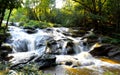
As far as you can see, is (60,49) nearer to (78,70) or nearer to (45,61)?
(45,61)

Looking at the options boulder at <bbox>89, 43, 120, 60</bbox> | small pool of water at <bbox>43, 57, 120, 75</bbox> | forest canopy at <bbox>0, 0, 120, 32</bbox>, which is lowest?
boulder at <bbox>89, 43, 120, 60</bbox>

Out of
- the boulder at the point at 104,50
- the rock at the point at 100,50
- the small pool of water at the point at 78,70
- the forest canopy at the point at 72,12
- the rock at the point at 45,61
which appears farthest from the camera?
the forest canopy at the point at 72,12

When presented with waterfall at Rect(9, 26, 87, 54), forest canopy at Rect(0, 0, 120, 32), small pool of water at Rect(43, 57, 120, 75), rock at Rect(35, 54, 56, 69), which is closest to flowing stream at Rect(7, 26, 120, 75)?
waterfall at Rect(9, 26, 87, 54)

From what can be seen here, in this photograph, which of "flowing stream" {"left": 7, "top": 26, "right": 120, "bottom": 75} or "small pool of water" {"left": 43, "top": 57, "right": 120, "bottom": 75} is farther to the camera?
"flowing stream" {"left": 7, "top": 26, "right": 120, "bottom": 75}

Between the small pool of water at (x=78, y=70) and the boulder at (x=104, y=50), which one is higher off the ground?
the small pool of water at (x=78, y=70)

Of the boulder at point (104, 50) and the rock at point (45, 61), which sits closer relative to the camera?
the rock at point (45, 61)

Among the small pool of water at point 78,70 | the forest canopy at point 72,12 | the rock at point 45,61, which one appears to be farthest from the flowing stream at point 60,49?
the forest canopy at point 72,12

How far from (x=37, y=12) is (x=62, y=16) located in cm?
537

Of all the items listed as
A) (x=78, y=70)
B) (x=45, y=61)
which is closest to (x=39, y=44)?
(x=45, y=61)

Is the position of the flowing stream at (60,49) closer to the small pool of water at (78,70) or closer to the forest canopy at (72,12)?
the small pool of water at (78,70)

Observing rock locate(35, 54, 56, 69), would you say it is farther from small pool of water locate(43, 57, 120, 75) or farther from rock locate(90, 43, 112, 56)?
rock locate(90, 43, 112, 56)

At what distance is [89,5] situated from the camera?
27.1 m

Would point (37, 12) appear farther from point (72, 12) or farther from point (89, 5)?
point (89, 5)

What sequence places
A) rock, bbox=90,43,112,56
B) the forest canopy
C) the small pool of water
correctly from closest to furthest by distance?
1. the small pool of water
2. rock, bbox=90,43,112,56
3. the forest canopy
